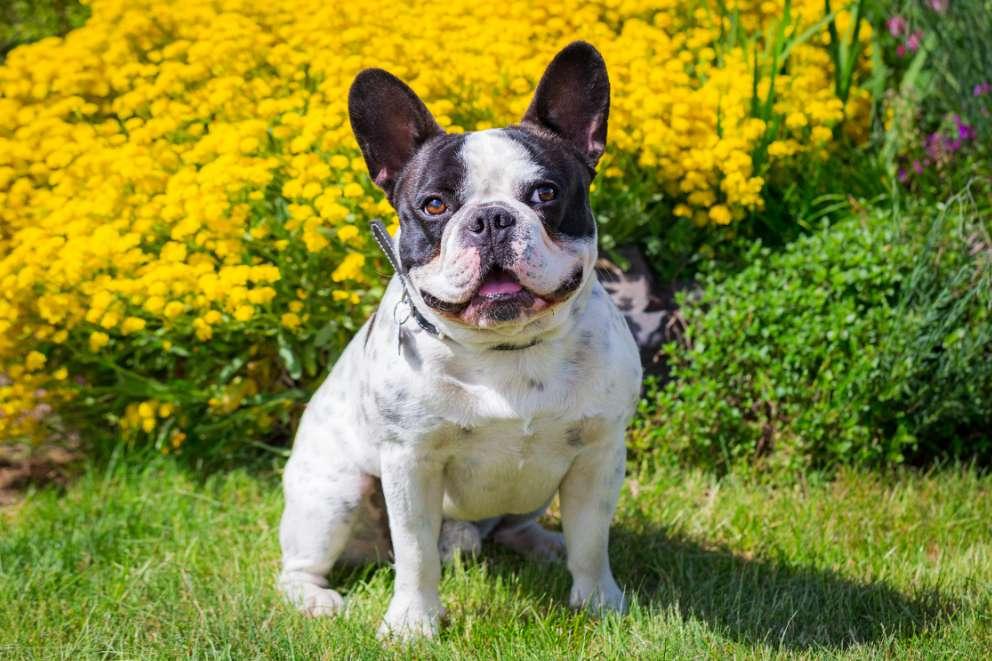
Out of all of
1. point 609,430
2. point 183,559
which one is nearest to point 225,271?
point 183,559

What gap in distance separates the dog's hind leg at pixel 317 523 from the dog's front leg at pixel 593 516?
590 mm

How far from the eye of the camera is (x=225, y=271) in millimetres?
3783

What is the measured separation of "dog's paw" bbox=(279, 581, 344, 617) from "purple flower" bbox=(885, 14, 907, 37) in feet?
11.4

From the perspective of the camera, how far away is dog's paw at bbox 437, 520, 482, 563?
3.41 m

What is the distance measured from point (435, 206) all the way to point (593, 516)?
94cm

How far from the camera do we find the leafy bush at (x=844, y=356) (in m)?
3.95

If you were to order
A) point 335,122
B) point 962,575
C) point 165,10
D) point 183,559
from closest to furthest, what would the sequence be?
point 962,575 < point 183,559 < point 335,122 < point 165,10

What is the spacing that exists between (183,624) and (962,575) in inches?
87.2

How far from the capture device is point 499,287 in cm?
259

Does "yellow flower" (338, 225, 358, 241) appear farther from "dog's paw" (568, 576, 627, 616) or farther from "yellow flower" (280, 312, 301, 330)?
"dog's paw" (568, 576, 627, 616)

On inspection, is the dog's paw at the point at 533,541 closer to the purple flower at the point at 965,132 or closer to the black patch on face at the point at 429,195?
the black patch on face at the point at 429,195

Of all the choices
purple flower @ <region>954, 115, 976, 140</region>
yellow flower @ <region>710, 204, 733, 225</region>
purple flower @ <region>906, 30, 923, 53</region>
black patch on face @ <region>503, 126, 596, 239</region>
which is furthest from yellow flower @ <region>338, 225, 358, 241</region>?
purple flower @ <region>906, 30, 923, 53</region>

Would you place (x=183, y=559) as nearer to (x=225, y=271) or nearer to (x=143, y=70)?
(x=225, y=271)

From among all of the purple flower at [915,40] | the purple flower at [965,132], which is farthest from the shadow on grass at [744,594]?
the purple flower at [915,40]
